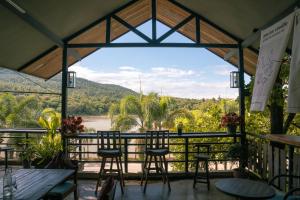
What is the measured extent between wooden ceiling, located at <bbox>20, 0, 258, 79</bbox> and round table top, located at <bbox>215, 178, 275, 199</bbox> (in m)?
4.28

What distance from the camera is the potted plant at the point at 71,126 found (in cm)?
608

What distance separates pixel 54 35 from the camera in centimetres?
584

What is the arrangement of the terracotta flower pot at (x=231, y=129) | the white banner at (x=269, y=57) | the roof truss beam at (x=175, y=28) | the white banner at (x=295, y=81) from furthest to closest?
the roof truss beam at (x=175, y=28), the terracotta flower pot at (x=231, y=129), the white banner at (x=269, y=57), the white banner at (x=295, y=81)

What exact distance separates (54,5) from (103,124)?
780 cm

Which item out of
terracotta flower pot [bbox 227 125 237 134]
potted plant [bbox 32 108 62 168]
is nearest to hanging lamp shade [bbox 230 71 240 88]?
terracotta flower pot [bbox 227 125 237 134]

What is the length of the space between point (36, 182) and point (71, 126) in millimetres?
3204

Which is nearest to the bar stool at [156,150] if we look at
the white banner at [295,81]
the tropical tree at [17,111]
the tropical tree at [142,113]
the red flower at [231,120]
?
→ the red flower at [231,120]

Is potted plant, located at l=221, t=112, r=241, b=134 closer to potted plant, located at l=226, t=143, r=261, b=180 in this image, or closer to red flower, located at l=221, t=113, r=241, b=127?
red flower, located at l=221, t=113, r=241, b=127

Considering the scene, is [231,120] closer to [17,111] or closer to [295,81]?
[295,81]

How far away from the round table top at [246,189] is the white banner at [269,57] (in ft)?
3.48

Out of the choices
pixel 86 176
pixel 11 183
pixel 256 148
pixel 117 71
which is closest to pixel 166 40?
pixel 256 148

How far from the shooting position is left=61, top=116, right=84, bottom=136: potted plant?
608cm

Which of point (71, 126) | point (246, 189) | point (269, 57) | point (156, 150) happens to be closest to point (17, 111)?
point (71, 126)

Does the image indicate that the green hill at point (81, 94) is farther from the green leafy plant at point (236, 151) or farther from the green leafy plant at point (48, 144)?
the green leafy plant at point (236, 151)
